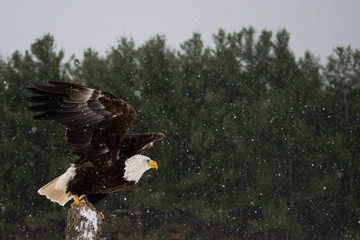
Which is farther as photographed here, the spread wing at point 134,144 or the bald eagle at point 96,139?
the spread wing at point 134,144

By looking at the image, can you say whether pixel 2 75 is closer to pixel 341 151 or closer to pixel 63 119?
pixel 341 151

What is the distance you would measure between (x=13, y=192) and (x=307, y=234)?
1232 centimetres

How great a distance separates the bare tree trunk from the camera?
3227 millimetres

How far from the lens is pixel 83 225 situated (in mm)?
3240

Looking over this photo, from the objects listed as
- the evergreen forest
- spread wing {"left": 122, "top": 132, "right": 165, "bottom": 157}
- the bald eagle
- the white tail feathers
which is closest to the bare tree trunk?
the bald eagle

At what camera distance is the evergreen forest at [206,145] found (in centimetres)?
1888

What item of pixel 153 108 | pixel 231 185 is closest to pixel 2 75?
pixel 153 108

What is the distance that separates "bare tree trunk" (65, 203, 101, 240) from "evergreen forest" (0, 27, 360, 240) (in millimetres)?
15025

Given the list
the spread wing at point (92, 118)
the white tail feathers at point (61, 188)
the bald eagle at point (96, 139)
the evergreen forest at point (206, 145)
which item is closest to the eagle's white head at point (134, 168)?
the bald eagle at point (96, 139)

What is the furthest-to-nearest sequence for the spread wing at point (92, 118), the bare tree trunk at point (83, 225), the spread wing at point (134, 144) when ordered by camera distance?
the spread wing at point (134, 144) < the spread wing at point (92, 118) < the bare tree trunk at point (83, 225)

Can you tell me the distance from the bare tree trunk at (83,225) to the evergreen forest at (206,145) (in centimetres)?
1502

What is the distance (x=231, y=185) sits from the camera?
792 inches

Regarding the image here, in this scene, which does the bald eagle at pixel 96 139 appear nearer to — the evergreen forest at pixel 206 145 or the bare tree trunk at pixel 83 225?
the bare tree trunk at pixel 83 225

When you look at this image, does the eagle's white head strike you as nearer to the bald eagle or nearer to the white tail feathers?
the bald eagle
